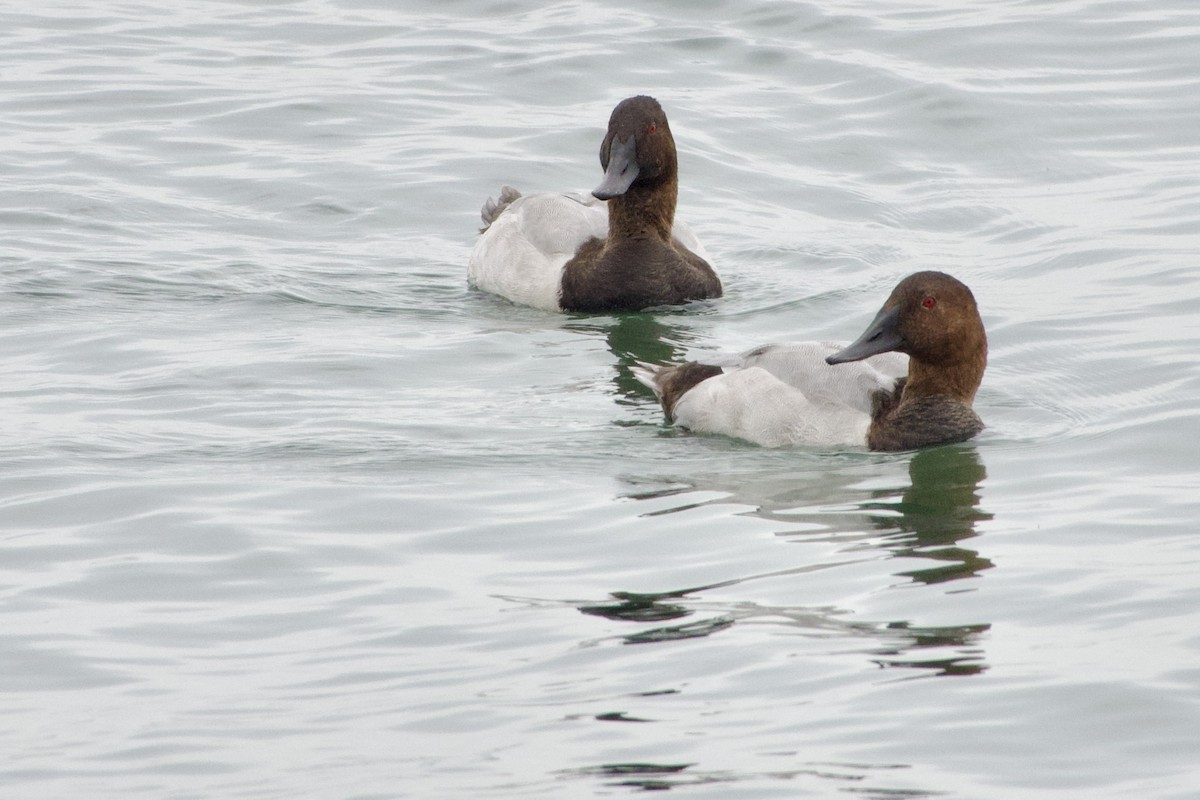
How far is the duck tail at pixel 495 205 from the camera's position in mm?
13375

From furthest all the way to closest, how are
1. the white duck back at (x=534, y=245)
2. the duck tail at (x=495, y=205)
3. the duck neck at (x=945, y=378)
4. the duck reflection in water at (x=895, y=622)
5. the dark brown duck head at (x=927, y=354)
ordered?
the duck tail at (x=495, y=205)
the white duck back at (x=534, y=245)
the duck neck at (x=945, y=378)
the dark brown duck head at (x=927, y=354)
the duck reflection in water at (x=895, y=622)

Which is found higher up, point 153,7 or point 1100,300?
point 153,7

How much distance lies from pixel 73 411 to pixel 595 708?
166 inches

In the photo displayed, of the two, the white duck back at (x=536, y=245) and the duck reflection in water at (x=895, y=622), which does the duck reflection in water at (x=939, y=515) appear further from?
the white duck back at (x=536, y=245)

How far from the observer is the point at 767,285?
1220 centimetres

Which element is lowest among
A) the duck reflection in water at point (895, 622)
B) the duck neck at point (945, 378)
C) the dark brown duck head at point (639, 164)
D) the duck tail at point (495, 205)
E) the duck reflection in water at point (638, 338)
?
the duck reflection in water at point (895, 622)

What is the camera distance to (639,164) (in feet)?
39.7

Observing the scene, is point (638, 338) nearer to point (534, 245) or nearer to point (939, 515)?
point (534, 245)

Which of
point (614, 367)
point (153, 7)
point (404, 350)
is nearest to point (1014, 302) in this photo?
point (614, 367)

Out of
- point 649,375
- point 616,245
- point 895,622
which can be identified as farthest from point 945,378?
point 616,245

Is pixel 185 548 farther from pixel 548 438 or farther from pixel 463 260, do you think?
pixel 463 260

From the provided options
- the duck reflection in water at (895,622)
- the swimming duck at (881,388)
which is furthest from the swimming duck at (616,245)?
the duck reflection in water at (895,622)

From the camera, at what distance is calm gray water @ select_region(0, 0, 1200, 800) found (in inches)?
225

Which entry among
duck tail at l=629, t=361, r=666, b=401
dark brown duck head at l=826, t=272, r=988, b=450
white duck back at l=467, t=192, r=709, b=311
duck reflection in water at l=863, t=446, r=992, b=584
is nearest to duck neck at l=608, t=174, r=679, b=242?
white duck back at l=467, t=192, r=709, b=311
